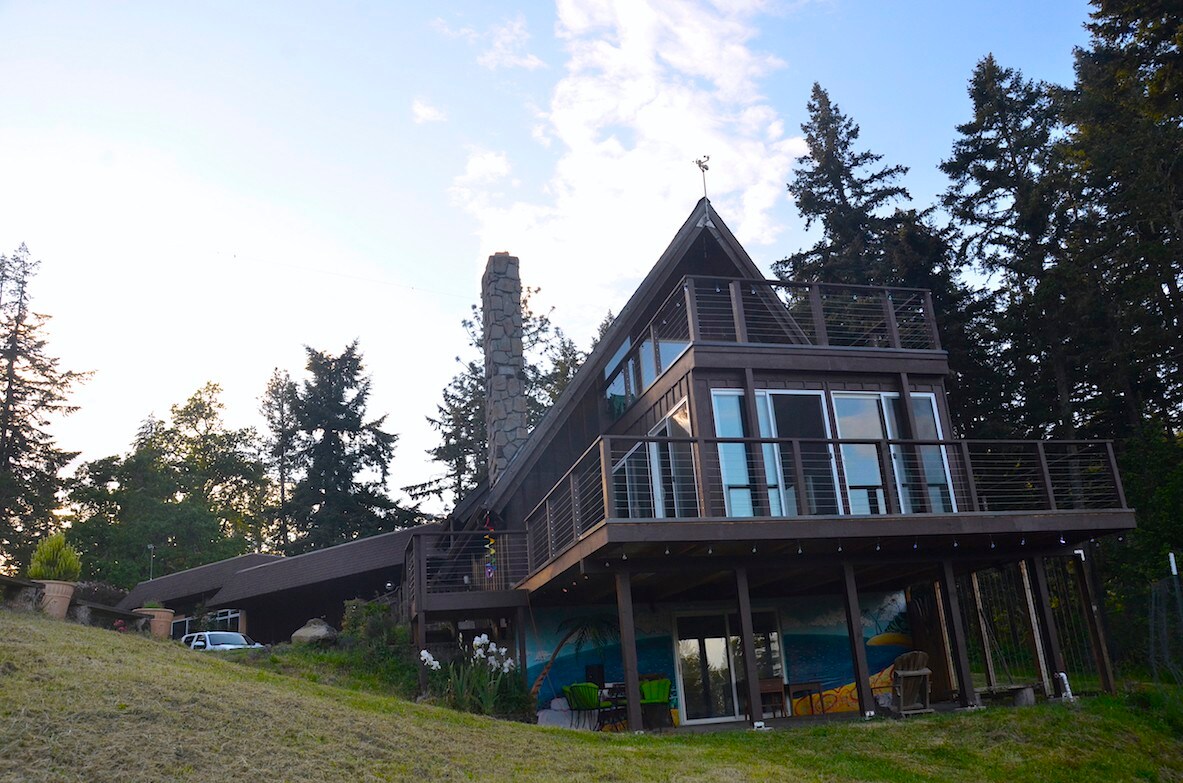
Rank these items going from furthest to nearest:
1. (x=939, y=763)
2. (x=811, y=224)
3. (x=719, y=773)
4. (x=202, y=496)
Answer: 1. (x=202, y=496)
2. (x=811, y=224)
3. (x=939, y=763)
4. (x=719, y=773)

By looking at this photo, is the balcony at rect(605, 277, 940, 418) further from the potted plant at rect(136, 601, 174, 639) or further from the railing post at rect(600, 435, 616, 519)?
the potted plant at rect(136, 601, 174, 639)

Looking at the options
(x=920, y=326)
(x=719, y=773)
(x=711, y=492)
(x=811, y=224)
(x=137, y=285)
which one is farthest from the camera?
(x=811, y=224)

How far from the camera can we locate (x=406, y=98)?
55.1ft

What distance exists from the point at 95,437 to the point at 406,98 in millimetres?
29241

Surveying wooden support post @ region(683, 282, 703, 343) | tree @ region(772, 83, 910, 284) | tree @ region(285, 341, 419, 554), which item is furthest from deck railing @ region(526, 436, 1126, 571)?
tree @ region(285, 341, 419, 554)

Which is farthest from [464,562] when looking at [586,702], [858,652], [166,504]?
[166,504]

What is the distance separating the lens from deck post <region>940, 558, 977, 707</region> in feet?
44.1

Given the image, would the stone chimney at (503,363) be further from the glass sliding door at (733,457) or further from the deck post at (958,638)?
the deck post at (958,638)

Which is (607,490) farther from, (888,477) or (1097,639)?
(1097,639)

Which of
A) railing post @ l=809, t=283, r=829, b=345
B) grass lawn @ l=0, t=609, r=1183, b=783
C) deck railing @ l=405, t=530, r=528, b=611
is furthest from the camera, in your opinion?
deck railing @ l=405, t=530, r=528, b=611

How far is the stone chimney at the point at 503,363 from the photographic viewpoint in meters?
20.1

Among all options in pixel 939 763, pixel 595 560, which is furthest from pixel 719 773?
pixel 595 560

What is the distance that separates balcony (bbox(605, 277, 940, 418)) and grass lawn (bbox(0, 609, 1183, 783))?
617 cm

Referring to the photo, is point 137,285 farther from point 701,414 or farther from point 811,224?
point 811,224
